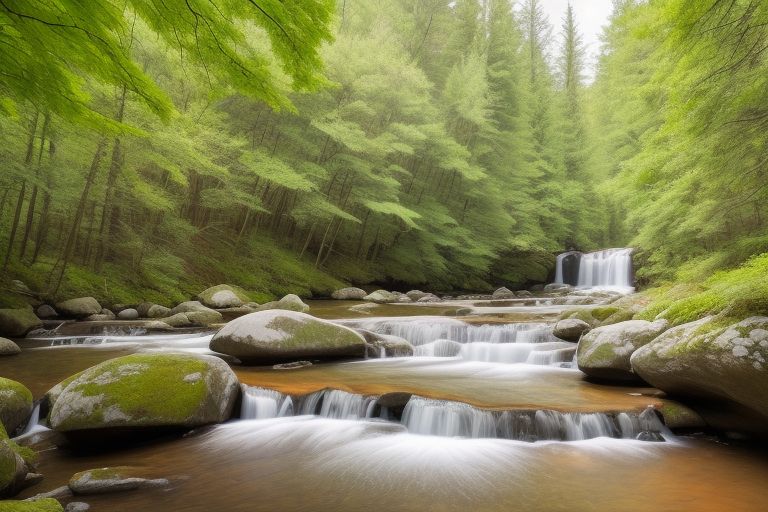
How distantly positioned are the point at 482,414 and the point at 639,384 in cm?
248

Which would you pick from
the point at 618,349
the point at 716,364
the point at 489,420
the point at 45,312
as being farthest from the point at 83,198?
the point at 716,364

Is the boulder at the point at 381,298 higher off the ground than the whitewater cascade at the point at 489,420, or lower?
higher

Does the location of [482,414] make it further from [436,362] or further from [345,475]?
[436,362]

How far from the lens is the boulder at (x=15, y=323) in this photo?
8.80 metres

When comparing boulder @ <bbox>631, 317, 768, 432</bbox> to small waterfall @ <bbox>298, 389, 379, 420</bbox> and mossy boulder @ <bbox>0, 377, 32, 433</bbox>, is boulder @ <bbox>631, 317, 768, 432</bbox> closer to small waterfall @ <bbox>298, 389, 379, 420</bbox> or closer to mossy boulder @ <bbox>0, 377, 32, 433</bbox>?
small waterfall @ <bbox>298, 389, 379, 420</bbox>

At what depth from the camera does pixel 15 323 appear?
28.9 feet

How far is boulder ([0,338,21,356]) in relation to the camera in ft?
24.0

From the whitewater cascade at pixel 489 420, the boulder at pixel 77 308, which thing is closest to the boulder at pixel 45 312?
the boulder at pixel 77 308

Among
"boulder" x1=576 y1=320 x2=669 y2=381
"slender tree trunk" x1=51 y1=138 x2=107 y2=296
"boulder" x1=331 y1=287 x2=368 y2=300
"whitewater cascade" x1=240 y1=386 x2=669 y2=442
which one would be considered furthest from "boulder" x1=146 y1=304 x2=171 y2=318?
"boulder" x1=576 y1=320 x2=669 y2=381

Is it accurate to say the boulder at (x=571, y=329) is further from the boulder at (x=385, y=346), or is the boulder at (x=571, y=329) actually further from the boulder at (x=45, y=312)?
the boulder at (x=45, y=312)

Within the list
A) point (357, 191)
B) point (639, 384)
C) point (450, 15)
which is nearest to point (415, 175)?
point (357, 191)

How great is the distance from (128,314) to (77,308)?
1077mm

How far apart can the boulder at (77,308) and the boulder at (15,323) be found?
52.6 inches

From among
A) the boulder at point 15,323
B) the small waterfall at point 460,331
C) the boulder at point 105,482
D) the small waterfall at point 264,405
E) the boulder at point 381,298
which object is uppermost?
the boulder at point 381,298
